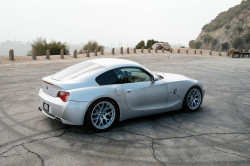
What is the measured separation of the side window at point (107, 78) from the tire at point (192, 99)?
218 centimetres

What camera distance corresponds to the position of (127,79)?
5387 mm

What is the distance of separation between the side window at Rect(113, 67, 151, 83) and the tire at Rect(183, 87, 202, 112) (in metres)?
1.34

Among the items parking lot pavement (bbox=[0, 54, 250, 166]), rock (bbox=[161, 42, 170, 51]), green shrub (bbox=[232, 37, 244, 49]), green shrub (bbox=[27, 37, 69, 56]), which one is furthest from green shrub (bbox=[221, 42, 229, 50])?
parking lot pavement (bbox=[0, 54, 250, 166])

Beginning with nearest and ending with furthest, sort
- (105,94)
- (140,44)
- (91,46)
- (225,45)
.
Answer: (105,94)
(91,46)
(140,44)
(225,45)

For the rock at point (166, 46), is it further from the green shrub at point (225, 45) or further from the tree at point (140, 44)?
the green shrub at point (225, 45)

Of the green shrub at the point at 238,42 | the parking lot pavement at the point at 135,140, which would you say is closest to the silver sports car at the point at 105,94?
the parking lot pavement at the point at 135,140

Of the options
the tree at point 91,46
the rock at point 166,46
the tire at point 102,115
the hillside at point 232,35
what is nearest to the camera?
the tire at point 102,115

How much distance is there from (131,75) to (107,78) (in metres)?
0.63

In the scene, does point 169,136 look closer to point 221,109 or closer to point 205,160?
point 205,160

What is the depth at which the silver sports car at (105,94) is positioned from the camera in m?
4.69

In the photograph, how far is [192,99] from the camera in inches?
256

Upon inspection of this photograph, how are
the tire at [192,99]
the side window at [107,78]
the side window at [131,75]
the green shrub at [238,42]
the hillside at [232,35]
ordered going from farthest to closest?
1. the hillside at [232,35]
2. the green shrub at [238,42]
3. the tire at [192,99]
4. the side window at [131,75]
5. the side window at [107,78]

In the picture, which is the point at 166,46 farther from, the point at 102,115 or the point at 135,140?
the point at 135,140

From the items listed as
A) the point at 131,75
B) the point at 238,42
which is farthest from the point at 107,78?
the point at 238,42
